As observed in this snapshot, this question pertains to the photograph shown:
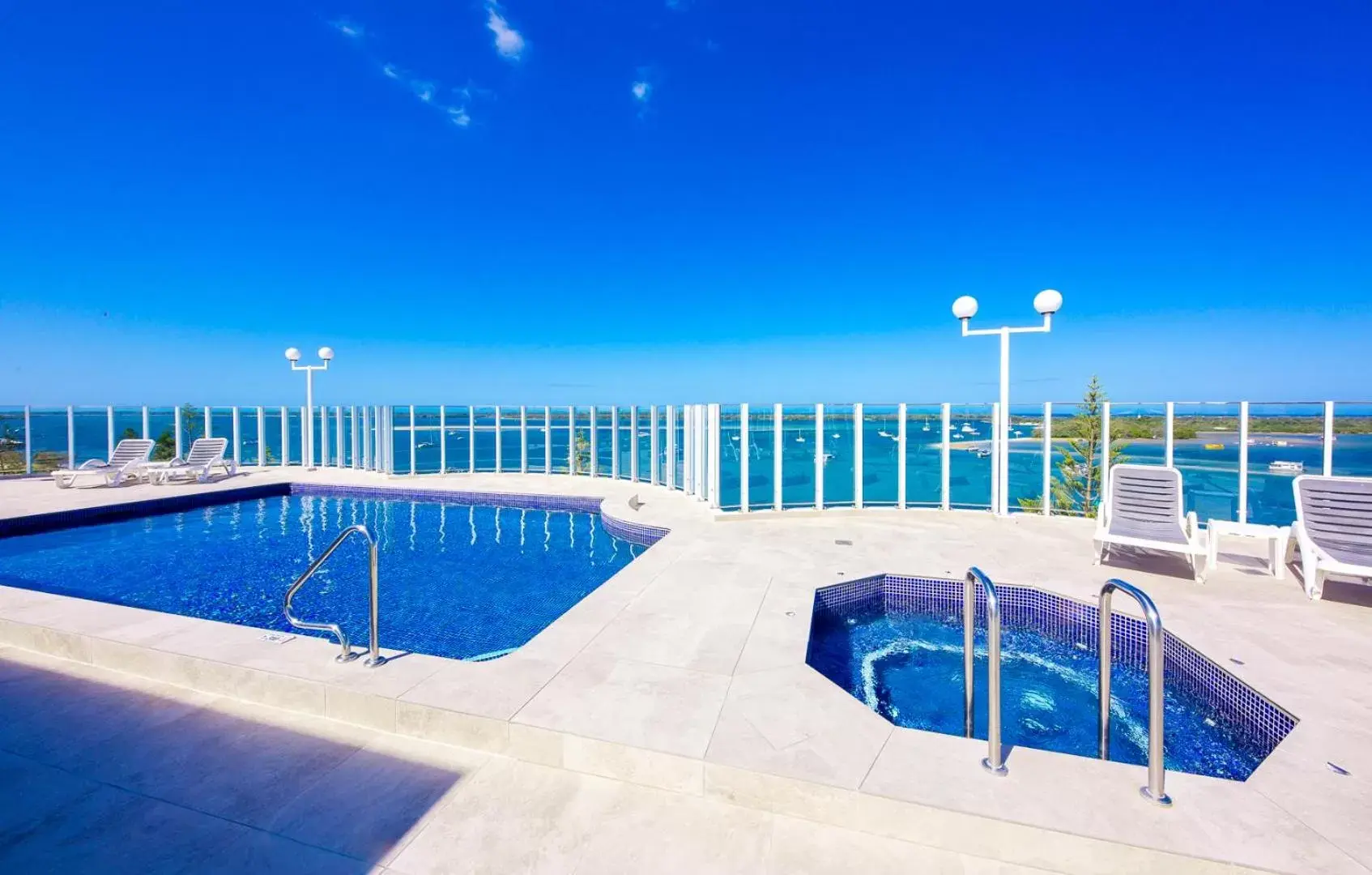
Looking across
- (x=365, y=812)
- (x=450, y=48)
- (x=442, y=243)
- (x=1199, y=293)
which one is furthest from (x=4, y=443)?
(x=1199, y=293)

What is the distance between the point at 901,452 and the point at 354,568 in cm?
680

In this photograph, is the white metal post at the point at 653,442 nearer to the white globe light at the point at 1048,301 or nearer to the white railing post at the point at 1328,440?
the white globe light at the point at 1048,301

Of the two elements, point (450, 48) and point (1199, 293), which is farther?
point (1199, 293)

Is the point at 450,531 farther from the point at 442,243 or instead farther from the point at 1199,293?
the point at 1199,293

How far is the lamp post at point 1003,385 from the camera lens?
6.62 metres

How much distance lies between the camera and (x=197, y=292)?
19.0m

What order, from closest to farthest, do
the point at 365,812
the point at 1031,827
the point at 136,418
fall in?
the point at 1031,827 < the point at 365,812 < the point at 136,418

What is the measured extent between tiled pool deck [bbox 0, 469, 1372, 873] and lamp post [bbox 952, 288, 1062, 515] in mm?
2103

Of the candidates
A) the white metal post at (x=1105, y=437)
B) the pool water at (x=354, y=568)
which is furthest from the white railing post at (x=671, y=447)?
the white metal post at (x=1105, y=437)

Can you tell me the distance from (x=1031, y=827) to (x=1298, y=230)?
1905 centimetres

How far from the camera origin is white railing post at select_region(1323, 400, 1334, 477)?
5.26m

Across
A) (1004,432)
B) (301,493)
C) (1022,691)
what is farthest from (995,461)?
(301,493)

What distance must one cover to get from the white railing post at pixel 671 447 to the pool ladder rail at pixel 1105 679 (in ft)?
22.4

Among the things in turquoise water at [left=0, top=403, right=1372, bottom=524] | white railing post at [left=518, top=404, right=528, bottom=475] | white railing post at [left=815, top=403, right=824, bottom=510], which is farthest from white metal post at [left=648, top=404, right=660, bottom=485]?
white railing post at [left=815, top=403, right=824, bottom=510]
